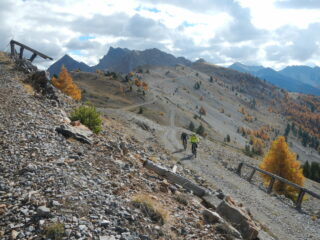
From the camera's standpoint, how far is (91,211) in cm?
916

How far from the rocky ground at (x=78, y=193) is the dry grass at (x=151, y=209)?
40mm

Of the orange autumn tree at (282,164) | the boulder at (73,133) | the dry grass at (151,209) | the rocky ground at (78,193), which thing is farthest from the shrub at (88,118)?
the orange autumn tree at (282,164)

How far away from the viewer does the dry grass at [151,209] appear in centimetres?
990

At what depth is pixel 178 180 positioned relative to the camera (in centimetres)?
1518

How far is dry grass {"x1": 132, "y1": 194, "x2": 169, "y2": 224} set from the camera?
990 cm

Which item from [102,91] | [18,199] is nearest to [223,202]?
[18,199]

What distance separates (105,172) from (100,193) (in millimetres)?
2269

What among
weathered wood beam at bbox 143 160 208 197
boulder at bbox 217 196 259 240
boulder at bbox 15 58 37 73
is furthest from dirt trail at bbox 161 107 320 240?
boulder at bbox 15 58 37 73

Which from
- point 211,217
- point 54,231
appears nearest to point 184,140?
point 211,217

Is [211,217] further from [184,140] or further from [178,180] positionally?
[184,140]

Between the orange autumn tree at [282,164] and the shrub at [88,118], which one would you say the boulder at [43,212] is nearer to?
the shrub at [88,118]

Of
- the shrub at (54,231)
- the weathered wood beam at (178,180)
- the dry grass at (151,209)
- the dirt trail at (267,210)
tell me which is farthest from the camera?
the dirt trail at (267,210)

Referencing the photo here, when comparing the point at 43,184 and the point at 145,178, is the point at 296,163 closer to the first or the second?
the point at 145,178

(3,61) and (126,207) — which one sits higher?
(3,61)
